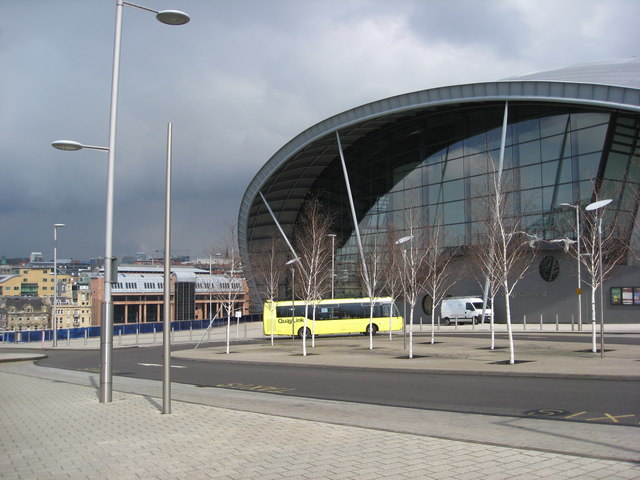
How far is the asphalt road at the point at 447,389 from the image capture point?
1110 centimetres

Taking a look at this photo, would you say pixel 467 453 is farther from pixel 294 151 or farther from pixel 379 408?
pixel 294 151

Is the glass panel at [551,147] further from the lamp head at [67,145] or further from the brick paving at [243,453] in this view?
the brick paving at [243,453]

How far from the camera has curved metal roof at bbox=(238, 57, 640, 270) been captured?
39719mm

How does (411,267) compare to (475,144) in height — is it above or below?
below

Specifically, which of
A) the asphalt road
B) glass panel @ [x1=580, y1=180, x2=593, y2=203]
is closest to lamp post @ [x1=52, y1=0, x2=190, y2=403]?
the asphalt road

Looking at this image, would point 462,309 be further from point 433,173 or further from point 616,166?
point 616,166

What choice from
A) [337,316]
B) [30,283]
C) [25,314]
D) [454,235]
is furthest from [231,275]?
[30,283]

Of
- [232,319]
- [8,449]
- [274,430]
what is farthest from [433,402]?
[232,319]

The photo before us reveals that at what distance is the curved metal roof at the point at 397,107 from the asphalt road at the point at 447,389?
1110 inches

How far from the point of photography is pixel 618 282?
43.4m

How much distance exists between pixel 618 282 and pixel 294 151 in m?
28.0

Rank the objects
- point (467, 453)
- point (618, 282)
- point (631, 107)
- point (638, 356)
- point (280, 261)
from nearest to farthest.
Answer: point (467, 453) < point (638, 356) < point (631, 107) < point (618, 282) < point (280, 261)

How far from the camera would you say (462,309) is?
50.8m

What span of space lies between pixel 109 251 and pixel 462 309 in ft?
136
